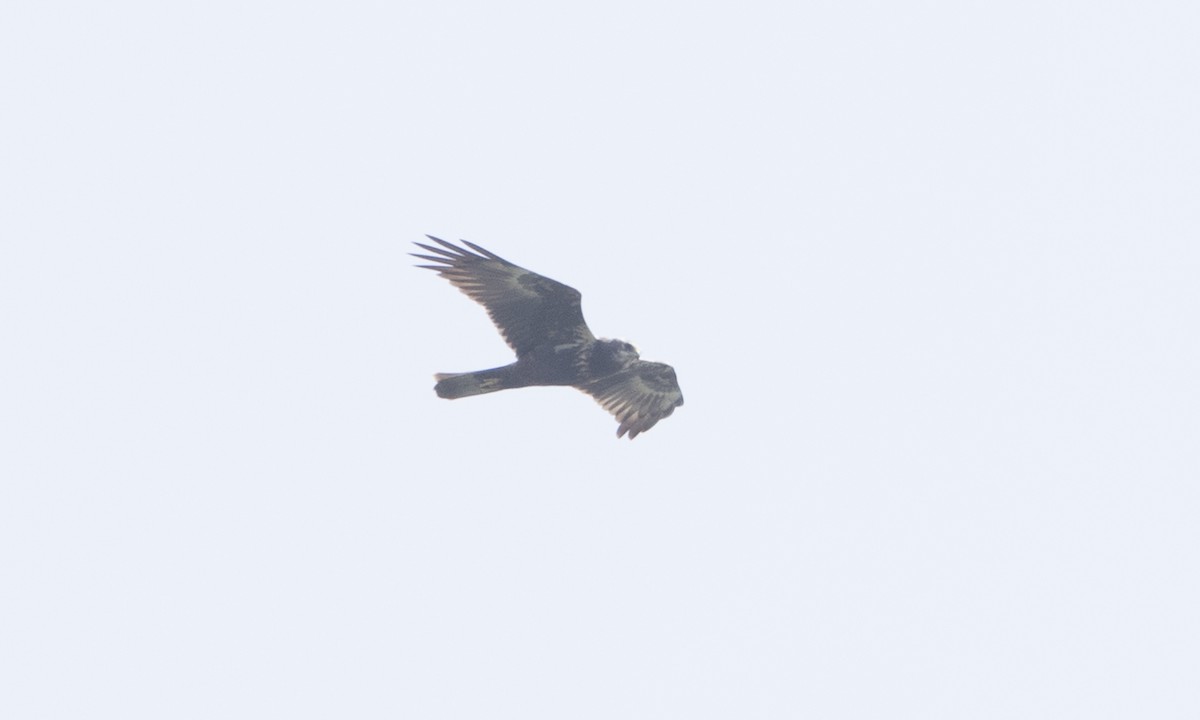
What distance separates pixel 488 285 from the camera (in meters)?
31.4

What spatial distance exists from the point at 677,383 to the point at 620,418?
77cm

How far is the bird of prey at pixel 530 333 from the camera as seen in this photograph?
103 feet

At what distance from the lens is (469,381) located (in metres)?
31.5

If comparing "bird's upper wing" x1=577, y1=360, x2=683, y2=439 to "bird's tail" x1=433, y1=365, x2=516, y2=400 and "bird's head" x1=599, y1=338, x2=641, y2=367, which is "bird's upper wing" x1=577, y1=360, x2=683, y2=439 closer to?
"bird's head" x1=599, y1=338, x2=641, y2=367

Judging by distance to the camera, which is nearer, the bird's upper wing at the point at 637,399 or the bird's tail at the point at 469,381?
the bird's tail at the point at 469,381

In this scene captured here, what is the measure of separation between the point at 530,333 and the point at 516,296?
460mm

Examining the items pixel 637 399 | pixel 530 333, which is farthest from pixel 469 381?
pixel 637 399

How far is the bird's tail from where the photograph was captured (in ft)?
103

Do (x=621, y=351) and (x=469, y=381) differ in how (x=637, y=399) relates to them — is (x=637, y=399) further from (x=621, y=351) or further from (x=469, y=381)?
(x=469, y=381)

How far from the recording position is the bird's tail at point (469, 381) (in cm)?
3152

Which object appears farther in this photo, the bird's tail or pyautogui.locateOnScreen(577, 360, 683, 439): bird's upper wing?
pyautogui.locateOnScreen(577, 360, 683, 439): bird's upper wing

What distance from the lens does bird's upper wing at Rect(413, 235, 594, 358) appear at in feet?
102

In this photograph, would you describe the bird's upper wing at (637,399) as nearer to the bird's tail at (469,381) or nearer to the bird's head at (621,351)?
the bird's head at (621,351)

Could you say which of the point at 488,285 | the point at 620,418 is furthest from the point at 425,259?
the point at 620,418
